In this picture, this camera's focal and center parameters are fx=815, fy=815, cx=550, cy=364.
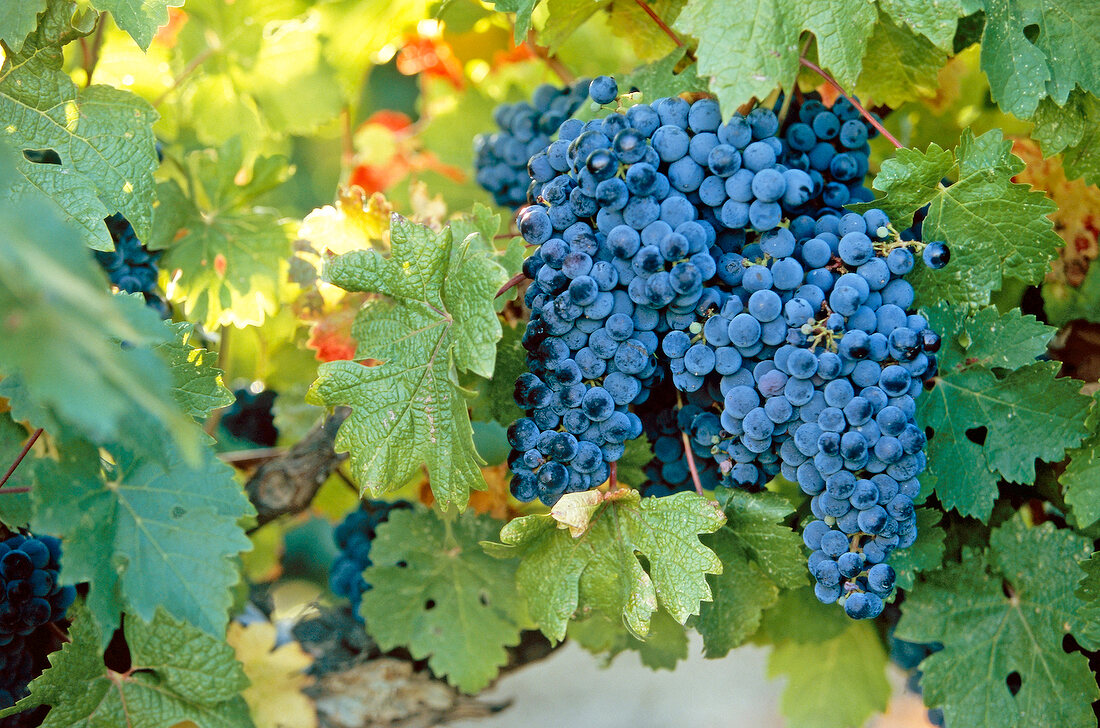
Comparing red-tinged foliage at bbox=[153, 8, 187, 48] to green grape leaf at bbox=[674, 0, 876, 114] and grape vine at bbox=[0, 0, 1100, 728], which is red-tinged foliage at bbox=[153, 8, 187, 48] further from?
green grape leaf at bbox=[674, 0, 876, 114]

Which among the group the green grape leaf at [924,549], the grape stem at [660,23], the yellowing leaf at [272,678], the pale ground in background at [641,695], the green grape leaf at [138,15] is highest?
the green grape leaf at [138,15]

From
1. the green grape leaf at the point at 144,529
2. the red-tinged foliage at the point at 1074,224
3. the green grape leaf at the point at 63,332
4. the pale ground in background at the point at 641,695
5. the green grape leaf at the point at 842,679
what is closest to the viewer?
the green grape leaf at the point at 63,332

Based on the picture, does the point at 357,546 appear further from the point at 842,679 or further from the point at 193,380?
the point at 842,679

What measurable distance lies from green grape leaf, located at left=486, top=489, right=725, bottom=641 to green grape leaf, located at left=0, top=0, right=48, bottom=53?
0.78 meters

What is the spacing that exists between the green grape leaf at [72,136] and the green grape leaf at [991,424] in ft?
3.22

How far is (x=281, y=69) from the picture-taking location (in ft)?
5.01

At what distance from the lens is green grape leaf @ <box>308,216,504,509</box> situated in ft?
2.94

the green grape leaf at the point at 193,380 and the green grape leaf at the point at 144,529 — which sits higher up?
the green grape leaf at the point at 193,380

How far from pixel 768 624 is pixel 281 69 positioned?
131 centimetres

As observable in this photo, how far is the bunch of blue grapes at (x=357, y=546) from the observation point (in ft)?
4.63

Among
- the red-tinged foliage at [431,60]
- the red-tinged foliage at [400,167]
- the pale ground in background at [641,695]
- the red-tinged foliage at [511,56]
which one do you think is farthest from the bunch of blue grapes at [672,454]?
the pale ground in background at [641,695]

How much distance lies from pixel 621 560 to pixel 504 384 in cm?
27

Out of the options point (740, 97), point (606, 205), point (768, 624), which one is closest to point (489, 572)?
point (768, 624)

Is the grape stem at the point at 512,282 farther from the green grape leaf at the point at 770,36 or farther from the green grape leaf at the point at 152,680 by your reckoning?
the green grape leaf at the point at 152,680
